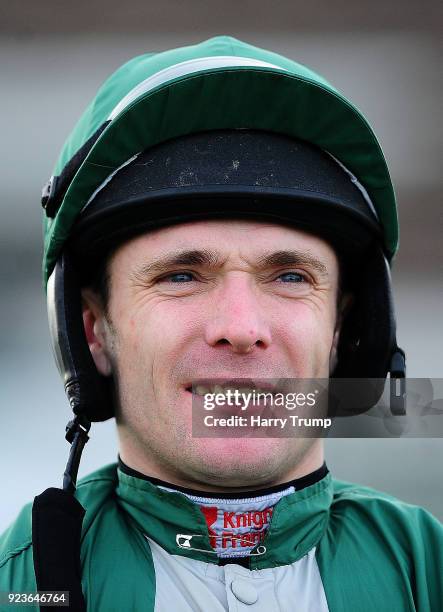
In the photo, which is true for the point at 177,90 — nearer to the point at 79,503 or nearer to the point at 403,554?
the point at 79,503

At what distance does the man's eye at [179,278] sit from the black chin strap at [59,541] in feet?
1.22

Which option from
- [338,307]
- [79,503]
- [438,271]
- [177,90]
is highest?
[438,271]

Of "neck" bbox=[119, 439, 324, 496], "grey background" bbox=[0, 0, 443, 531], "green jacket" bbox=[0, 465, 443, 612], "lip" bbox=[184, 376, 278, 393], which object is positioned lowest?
"green jacket" bbox=[0, 465, 443, 612]

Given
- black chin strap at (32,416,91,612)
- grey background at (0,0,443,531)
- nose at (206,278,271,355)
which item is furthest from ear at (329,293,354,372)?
grey background at (0,0,443,531)

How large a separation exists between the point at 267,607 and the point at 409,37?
4.34 metres

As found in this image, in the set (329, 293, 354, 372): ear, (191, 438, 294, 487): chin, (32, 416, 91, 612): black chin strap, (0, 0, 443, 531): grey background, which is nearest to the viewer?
(32, 416, 91, 612): black chin strap

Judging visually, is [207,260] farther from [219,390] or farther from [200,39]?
[200,39]

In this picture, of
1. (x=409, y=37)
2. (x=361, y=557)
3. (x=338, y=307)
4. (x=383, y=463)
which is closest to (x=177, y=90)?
(x=338, y=307)

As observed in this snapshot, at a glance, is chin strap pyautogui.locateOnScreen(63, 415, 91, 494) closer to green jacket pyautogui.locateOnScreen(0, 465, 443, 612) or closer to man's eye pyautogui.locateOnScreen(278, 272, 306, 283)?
Result: green jacket pyautogui.locateOnScreen(0, 465, 443, 612)

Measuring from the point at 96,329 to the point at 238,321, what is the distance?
1.27ft

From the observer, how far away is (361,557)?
1.61 metres

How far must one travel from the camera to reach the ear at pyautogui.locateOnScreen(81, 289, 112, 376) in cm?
174

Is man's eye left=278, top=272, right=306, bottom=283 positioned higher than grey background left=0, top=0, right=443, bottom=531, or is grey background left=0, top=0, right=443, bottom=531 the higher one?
→ grey background left=0, top=0, right=443, bottom=531

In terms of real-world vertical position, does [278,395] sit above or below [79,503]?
above
